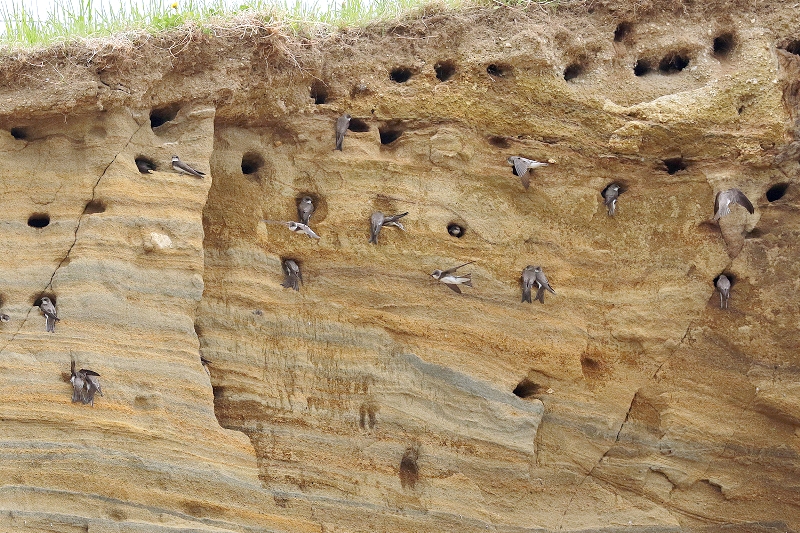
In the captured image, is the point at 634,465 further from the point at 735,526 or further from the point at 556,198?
the point at 556,198

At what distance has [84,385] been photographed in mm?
6980

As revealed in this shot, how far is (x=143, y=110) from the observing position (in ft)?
24.2

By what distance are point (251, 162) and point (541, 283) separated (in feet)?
7.98

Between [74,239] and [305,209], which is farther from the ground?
[305,209]

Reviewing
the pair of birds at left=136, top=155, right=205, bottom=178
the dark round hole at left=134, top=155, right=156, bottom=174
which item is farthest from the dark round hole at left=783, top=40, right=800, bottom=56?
the dark round hole at left=134, top=155, right=156, bottom=174

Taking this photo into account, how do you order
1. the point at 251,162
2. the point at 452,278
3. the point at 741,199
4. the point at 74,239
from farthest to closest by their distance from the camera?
the point at 251,162 < the point at 452,278 < the point at 741,199 < the point at 74,239

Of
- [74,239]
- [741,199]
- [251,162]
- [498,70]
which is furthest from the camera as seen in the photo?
[251,162]

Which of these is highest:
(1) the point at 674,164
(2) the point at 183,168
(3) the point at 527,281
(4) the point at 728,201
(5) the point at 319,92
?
(5) the point at 319,92

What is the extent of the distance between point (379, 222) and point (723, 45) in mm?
3010

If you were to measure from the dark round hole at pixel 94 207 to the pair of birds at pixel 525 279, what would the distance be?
2487mm

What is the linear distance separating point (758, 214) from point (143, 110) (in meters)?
4.71

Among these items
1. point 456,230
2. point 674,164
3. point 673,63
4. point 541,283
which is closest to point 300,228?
point 456,230

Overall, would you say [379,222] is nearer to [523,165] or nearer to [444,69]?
[523,165]

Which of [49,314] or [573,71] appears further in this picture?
[573,71]
